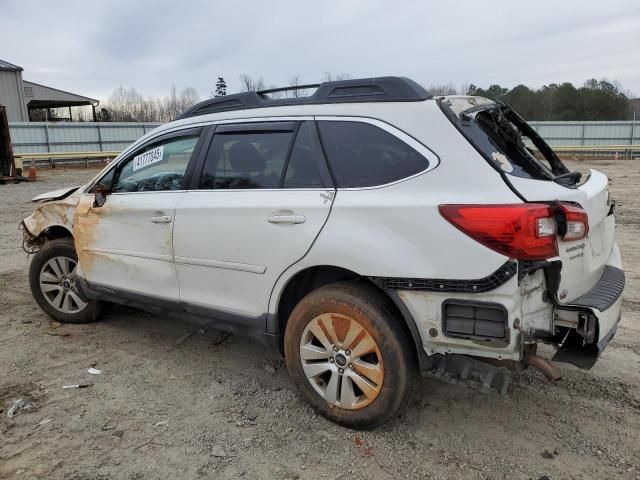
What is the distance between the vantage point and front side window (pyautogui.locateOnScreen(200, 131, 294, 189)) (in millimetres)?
3258

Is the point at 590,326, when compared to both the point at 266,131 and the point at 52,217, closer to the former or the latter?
the point at 266,131

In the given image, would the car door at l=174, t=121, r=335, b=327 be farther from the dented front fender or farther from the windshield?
the dented front fender

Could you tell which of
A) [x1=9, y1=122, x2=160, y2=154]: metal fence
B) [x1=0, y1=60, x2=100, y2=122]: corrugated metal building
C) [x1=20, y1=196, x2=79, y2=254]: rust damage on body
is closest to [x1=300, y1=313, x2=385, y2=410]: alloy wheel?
[x1=20, y1=196, x2=79, y2=254]: rust damage on body

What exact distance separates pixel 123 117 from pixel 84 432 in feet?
210

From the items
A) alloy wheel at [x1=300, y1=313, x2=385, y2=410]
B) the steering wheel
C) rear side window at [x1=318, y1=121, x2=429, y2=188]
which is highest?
rear side window at [x1=318, y1=121, x2=429, y2=188]

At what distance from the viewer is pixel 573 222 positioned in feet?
8.52

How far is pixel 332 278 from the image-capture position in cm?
316

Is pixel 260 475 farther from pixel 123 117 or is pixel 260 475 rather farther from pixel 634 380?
pixel 123 117

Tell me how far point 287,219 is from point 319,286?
48 centimetres

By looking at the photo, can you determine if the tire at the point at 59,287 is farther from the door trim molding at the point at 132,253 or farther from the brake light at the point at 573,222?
the brake light at the point at 573,222

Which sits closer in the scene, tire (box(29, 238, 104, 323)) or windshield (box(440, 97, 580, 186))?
windshield (box(440, 97, 580, 186))

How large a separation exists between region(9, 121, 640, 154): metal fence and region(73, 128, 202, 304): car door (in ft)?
70.3

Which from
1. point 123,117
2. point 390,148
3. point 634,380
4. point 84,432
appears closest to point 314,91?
point 390,148

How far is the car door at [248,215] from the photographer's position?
9.97 feet
